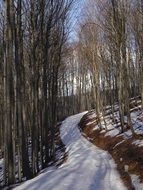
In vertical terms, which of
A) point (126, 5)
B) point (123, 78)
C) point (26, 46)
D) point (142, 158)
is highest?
point (126, 5)

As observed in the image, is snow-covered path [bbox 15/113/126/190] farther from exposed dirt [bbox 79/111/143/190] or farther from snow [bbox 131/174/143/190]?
snow [bbox 131/174/143/190]

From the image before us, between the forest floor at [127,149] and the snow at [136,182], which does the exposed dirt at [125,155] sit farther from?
the snow at [136,182]

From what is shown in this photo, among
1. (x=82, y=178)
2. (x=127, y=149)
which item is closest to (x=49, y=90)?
(x=127, y=149)

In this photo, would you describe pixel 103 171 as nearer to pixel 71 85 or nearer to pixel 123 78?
pixel 123 78

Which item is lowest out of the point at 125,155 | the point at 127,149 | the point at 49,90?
the point at 125,155

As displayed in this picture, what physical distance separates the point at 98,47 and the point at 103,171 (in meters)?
15.7

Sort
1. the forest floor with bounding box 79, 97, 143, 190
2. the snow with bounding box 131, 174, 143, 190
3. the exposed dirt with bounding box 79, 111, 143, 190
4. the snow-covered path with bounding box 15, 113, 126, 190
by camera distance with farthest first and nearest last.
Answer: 1. the exposed dirt with bounding box 79, 111, 143, 190
2. the forest floor with bounding box 79, 97, 143, 190
3. the snow-covered path with bounding box 15, 113, 126, 190
4. the snow with bounding box 131, 174, 143, 190

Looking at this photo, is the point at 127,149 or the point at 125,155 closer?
the point at 125,155

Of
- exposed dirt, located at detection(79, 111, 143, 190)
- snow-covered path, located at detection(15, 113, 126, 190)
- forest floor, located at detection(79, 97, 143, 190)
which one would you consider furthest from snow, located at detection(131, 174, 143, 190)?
snow-covered path, located at detection(15, 113, 126, 190)

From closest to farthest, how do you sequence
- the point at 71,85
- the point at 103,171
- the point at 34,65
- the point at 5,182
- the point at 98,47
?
the point at 103,171 → the point at 5,182 → the point at 34,65 → the point at 98,47 → the point at 71,85

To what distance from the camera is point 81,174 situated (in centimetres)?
1367

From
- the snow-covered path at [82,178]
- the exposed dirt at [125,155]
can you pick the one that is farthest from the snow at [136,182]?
the snow-covered path at [82,178]

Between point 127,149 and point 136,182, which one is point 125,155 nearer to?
point 127,149

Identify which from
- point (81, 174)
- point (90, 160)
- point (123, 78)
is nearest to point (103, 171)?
point (81, 174)
